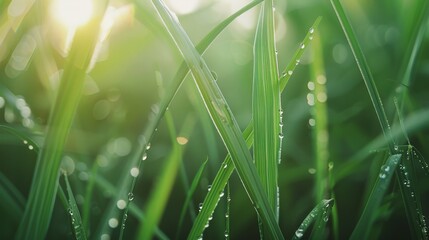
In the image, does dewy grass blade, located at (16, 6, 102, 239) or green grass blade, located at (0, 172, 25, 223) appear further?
green grass blade, located at (0, 172, 25, 223)

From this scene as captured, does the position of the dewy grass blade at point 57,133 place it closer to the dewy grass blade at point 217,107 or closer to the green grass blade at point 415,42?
the dewy grass blade at point 217,107

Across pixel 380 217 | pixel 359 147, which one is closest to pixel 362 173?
pixel 359 147

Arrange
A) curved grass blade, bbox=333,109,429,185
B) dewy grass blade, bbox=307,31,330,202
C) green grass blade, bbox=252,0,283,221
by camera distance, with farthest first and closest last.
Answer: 1. curved grass blade, bbox=333,109,429,185
2. dewy grass blade, bbox=307,31,330,202
3. green grass blade, bbox=252,0,283,221

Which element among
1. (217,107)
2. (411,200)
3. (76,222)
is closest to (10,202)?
(76,222)

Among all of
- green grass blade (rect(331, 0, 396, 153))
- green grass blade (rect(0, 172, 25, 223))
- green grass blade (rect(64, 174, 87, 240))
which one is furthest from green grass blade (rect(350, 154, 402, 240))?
green grass blade (rect(0, 172, 25, 223))

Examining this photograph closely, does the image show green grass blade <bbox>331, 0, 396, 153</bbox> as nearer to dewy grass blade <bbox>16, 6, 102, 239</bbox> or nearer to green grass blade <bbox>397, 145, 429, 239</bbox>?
green grass blade <bbox>397, 145, 429, 239</bbox>

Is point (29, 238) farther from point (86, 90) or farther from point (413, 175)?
point (86, 90)

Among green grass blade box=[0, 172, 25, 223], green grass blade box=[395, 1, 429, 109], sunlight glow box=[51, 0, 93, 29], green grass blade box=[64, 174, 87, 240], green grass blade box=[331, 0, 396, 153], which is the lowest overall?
green grass blade box=[64, 174, 87, 240]

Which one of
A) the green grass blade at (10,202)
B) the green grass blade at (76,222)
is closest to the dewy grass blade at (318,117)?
the green grass blade at (76,222)
